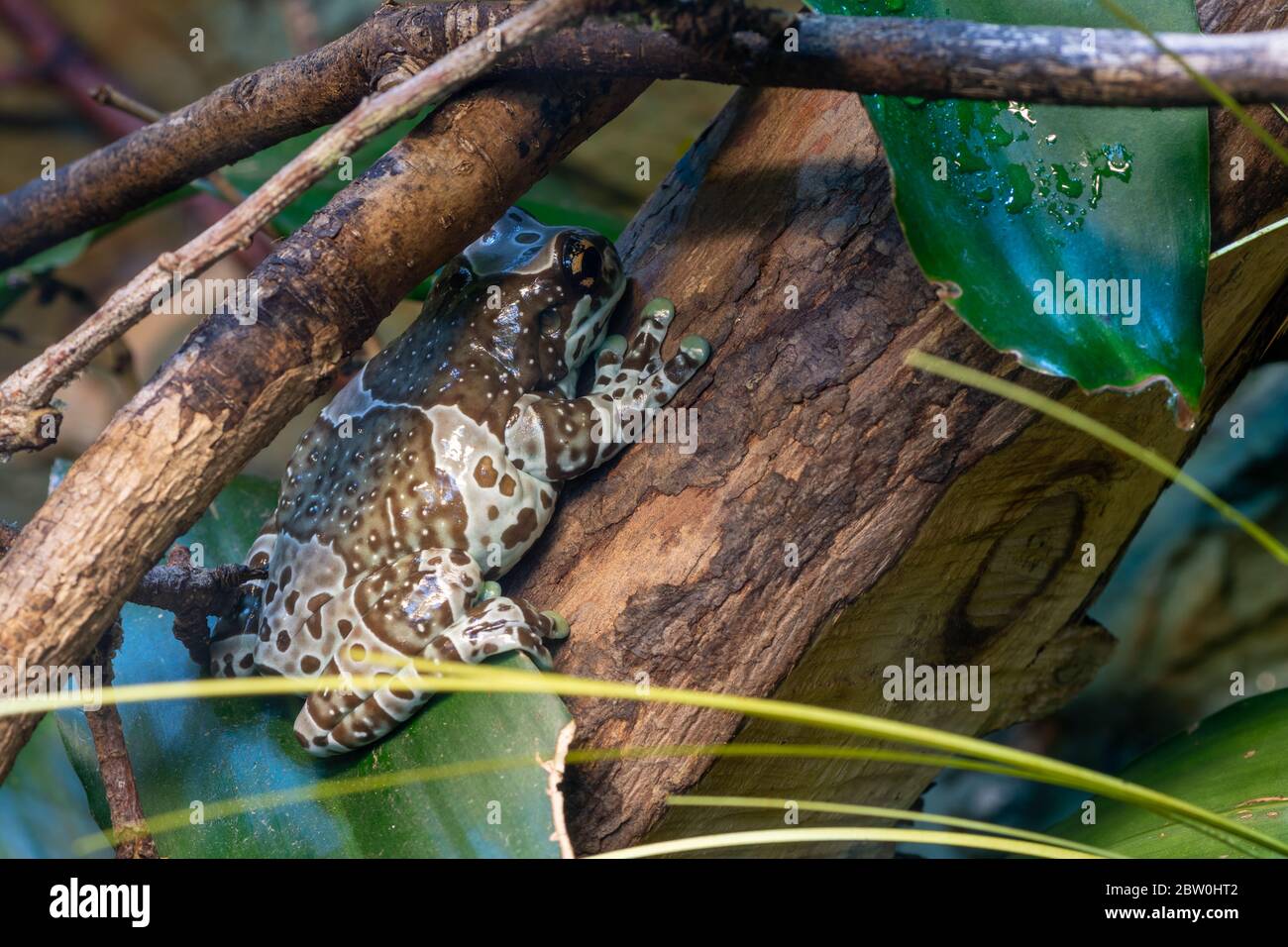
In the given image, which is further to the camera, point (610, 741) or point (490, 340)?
point (490, 340)

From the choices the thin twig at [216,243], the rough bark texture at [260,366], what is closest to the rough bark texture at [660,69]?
the rough bark texture at [260,366]

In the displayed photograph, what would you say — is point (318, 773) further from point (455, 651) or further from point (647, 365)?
point (647, 365)

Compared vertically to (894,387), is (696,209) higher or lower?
higher

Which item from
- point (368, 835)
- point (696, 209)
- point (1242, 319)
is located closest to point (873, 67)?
point (696, 209)

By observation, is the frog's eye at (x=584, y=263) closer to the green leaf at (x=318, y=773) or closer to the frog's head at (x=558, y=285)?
the frog's head at (x=558, y=285)

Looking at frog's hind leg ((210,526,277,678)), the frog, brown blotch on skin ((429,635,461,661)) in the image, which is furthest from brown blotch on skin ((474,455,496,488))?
frog's hind leg ((210,526,277,678))

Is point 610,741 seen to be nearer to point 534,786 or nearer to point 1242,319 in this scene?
point 534,786

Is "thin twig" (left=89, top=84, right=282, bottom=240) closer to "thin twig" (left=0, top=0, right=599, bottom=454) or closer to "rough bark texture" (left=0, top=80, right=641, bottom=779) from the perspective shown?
"rough bark texture" (left=0, top=80, right=641, bottom=779)
